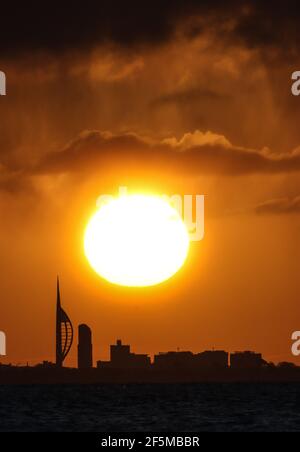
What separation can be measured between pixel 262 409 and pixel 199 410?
9669mm

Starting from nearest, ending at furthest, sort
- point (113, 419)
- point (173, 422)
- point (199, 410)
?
point (173, 422) → point (113, 419) → point (199, 410)

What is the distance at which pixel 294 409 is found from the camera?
190m
